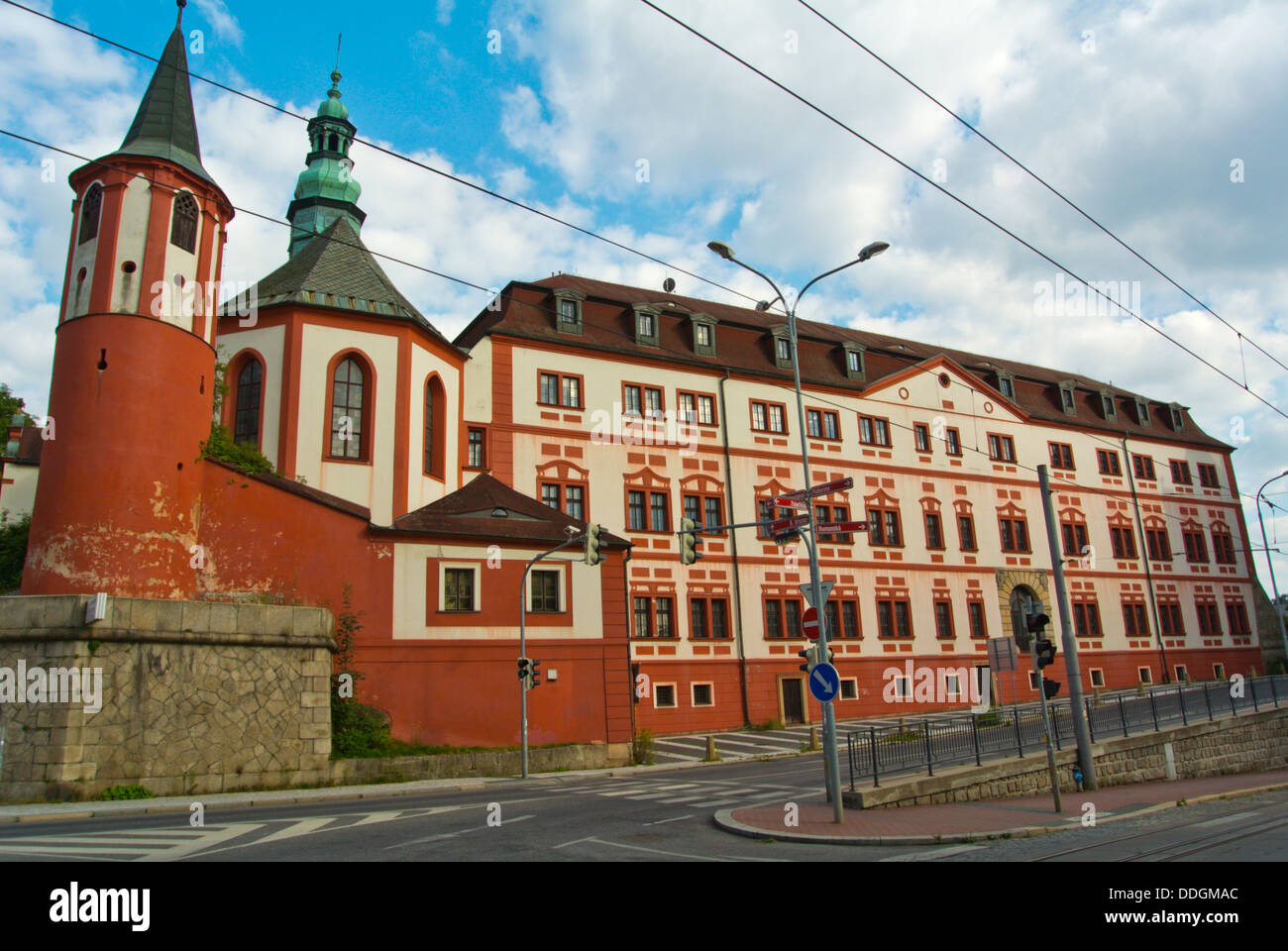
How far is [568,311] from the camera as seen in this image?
3525cm

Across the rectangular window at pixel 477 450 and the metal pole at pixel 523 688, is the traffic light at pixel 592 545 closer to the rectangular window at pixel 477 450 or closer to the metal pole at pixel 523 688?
the metal pole at pixel 523 688

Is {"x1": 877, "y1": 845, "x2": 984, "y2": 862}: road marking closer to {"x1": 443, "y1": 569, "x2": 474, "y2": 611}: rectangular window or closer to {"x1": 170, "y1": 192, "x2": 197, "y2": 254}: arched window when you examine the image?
{"x1": 443, "y1": 569, "x2": 474, "y2": 611}: rectangular window

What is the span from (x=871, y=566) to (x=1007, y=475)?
1143cm

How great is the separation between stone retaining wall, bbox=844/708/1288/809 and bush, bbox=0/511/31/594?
85.1 ft

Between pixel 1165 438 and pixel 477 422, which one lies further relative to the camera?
pixel 1165 438

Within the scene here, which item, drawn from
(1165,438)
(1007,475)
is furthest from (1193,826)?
(1165,438)

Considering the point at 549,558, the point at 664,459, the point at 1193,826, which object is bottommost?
the point at 1193,826

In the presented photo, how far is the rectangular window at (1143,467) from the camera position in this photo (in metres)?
50.9

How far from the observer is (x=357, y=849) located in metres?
10.5

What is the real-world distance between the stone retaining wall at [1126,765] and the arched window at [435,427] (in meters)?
18.3

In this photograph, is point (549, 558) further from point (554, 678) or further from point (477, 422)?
point (477, 422)

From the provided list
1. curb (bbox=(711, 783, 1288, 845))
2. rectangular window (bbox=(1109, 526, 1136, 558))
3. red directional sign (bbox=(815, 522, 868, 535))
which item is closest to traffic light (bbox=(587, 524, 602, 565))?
red directional sign (bbox=(815, 522, 868, 535))

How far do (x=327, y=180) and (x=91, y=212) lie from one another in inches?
1045

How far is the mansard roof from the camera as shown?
35156 mm
